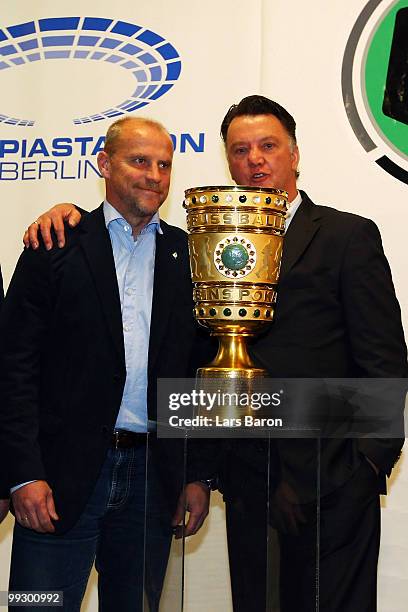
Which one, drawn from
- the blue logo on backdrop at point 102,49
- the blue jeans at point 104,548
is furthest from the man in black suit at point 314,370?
the blue logo on backdrop at point 102,49

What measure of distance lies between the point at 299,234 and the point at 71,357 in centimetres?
62

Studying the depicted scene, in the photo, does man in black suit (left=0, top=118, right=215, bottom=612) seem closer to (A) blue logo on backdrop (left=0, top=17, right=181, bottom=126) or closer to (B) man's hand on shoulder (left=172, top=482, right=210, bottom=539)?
(B) man's hand on shoulder (left=172, top=482, right=210, bottom=539)

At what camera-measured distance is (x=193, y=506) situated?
5.64 feet

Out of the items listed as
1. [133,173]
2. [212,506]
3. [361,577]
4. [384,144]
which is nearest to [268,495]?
[212,506]

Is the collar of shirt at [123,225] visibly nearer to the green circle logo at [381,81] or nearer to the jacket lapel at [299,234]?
the jacket lapel at [299,234]

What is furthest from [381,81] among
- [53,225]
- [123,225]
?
[53,225]

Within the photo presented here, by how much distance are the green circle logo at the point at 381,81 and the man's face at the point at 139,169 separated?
0.88 metres

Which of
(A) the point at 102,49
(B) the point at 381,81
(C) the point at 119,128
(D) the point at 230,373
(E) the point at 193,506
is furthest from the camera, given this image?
(A) the point at 102,49

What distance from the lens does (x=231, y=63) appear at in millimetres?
3223

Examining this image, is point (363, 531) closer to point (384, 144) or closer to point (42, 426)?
point (42, 426)

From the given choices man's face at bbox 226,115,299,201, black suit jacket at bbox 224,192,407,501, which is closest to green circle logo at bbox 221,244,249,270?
black suit jacket at bbox 224,192,407,501

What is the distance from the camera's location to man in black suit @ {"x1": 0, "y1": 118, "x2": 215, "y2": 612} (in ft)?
7.13

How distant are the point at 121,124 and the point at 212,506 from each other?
1182 mm

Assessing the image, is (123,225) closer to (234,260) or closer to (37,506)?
(234,260)
